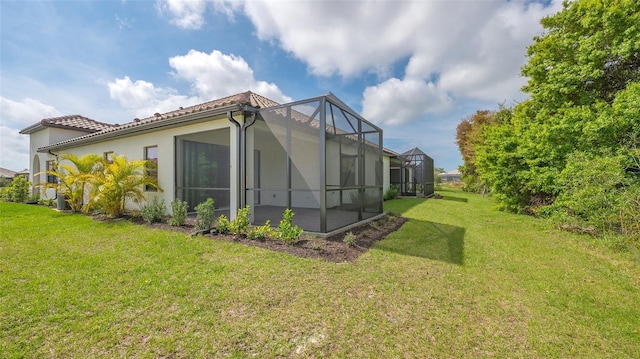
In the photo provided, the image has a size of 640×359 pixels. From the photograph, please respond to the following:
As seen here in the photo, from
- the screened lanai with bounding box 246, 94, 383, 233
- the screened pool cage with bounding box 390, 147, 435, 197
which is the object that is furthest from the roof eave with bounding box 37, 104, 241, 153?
the screened pool cage with bounding box 390, 147, 435, 197

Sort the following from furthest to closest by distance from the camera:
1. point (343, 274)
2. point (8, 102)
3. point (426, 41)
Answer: point (8, 102)
point (426, 41)
point (343, 274)

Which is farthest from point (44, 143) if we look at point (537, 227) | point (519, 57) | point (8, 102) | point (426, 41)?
point (519, 57)

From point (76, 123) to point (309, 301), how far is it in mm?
19439

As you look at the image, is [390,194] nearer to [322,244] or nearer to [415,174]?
[415,174]

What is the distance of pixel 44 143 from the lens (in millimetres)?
13516

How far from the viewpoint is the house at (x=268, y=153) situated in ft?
19.5

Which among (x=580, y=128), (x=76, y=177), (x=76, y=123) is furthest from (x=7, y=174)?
(x=580, y=128)

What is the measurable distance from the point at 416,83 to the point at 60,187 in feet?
51.6

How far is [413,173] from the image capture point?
18.9 meters

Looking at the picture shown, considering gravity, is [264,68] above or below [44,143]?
above

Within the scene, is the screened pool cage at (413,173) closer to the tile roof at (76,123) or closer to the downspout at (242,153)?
the downspout at (242,153)

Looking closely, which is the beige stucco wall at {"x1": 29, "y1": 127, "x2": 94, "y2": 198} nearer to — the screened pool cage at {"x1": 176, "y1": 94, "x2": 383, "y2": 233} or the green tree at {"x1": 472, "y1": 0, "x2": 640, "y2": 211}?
the screened pool cage at {"x1": 176, "y1": 94, "x2": 383, "y2": 233}

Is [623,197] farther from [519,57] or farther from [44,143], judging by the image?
[44,143]

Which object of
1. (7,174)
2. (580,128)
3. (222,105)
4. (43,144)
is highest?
(43,144)
